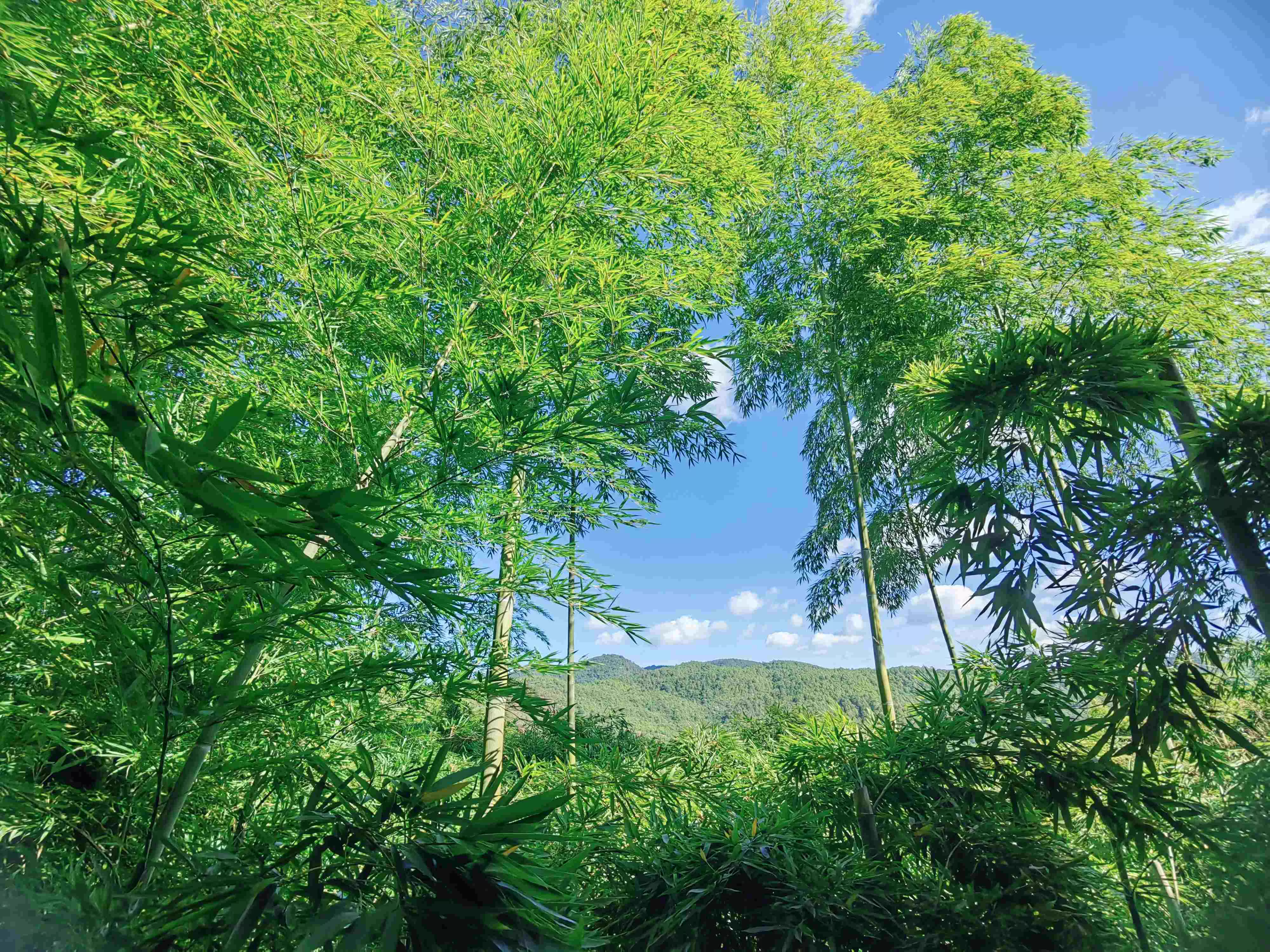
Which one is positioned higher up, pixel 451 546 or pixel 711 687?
pixel 711 687

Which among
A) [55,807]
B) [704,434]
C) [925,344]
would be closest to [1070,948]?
[55,807]

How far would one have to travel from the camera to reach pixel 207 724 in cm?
94

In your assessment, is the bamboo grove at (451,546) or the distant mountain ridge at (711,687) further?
the distant mountain ridge at (711,687)

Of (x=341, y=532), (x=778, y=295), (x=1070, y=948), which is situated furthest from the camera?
(x=778, y=295)

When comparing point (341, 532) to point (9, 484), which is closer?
point (341, 532)

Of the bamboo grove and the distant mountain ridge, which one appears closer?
the bamboo grove

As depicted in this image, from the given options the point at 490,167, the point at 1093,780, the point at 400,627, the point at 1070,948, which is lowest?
the point at 1070,948

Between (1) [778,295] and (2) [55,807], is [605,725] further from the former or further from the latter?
(2) [55,807]

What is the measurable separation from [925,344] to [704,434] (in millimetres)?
2212

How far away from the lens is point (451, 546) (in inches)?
70.0

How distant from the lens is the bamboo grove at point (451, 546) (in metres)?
0.72

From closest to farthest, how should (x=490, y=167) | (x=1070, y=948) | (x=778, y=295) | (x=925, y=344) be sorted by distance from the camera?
1. (x=1070, y=948)
2. (x=490, y=167)
3. (x=925, y=344)
4. (x=778, y=295)

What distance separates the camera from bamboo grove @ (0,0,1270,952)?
0.72 metres

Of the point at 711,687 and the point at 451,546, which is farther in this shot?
the point at 711,687
